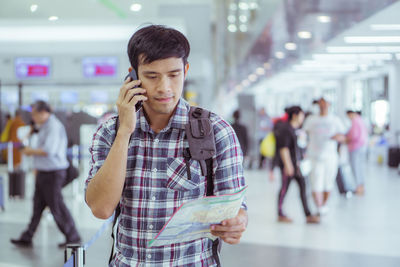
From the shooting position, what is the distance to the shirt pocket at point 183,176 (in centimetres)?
164

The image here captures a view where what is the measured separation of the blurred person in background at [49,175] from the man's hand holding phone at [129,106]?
477 cm

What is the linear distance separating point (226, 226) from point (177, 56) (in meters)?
0.56

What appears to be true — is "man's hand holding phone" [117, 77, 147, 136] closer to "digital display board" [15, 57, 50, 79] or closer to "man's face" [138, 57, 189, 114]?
"man's face" [138, 57, 189, 114]

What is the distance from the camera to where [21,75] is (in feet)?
38.9

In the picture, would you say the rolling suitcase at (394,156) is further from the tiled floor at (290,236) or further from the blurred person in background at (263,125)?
the tiled floor at (290,236)

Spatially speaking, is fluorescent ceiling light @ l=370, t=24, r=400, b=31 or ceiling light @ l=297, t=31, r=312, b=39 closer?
fluorescent ceiling light @ l=370, t=24, r=400, b=31

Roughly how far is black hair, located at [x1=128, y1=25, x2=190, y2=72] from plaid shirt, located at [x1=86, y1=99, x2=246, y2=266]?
182 mm

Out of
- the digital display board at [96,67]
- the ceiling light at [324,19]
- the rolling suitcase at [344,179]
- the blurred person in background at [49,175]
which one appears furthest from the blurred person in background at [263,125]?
the blurred person in background at [49,175]

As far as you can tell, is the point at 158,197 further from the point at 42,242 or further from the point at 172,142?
the point at 42,242

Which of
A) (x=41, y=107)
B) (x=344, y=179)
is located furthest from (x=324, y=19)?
(x=41, y=107)

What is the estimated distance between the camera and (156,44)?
164cm

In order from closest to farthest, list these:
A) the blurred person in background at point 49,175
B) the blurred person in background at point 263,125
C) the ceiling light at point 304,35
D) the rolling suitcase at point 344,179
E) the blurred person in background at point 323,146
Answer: the blurred person in background at point 49,175, the blurred person in background at point 323,146, the rolling suitcase at point 344,179, the ceiling light at point 304,35, the blurred person in background at point 263,125

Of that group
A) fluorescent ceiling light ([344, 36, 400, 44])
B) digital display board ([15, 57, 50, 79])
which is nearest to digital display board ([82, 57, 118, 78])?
digital display board ([15, 57, 50, 79])

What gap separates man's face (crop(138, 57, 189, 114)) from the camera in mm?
1646
